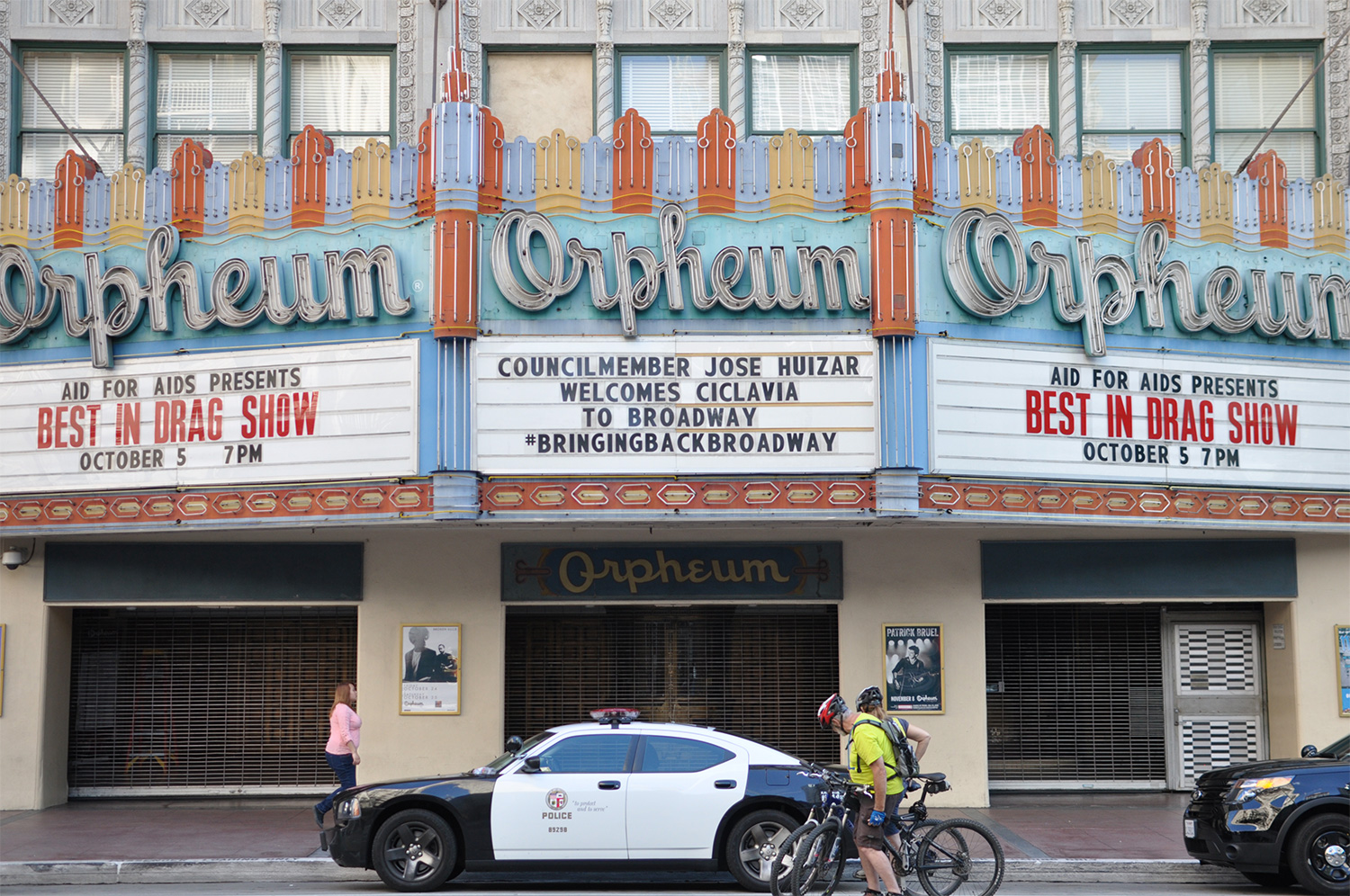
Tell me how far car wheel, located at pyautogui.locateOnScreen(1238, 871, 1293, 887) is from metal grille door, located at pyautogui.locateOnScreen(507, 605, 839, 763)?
6262 mm

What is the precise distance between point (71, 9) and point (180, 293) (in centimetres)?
596

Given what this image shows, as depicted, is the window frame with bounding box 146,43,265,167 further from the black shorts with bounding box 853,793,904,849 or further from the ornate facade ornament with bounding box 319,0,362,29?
the black shorts with bounding box 853,793,904,849

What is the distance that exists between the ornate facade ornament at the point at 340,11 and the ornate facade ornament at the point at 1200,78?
451 inches

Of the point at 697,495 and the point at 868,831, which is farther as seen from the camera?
the point at 697,495

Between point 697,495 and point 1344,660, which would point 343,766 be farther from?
point 1344,660

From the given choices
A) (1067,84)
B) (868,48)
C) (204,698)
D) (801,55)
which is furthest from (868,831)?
(1067,84)

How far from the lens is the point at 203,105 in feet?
63.1

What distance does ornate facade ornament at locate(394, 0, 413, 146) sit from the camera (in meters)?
18.7

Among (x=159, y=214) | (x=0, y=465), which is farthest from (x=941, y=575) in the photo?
(x=0, y=465)

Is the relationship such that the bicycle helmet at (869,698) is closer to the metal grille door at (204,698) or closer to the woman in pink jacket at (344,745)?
the woman in pink jacket at (344,745)

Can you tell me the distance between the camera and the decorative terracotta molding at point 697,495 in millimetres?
14836

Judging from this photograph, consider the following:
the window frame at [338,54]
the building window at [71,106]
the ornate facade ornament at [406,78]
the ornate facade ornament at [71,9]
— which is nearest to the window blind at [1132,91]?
the ornate facade ornament at [406,78]

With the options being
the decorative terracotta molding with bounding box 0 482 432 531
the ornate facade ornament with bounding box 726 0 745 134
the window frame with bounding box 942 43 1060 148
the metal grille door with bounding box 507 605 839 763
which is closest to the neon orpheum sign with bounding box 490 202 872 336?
the decorative terracotta molding with bounding box 0 482 432 531

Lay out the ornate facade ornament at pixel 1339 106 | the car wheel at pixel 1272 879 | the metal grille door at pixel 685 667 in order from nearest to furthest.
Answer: the car wheel at pixel 1272 879, the metal grille door at pixel 685 667, the ornate facade ornament at pixel 1339 106
